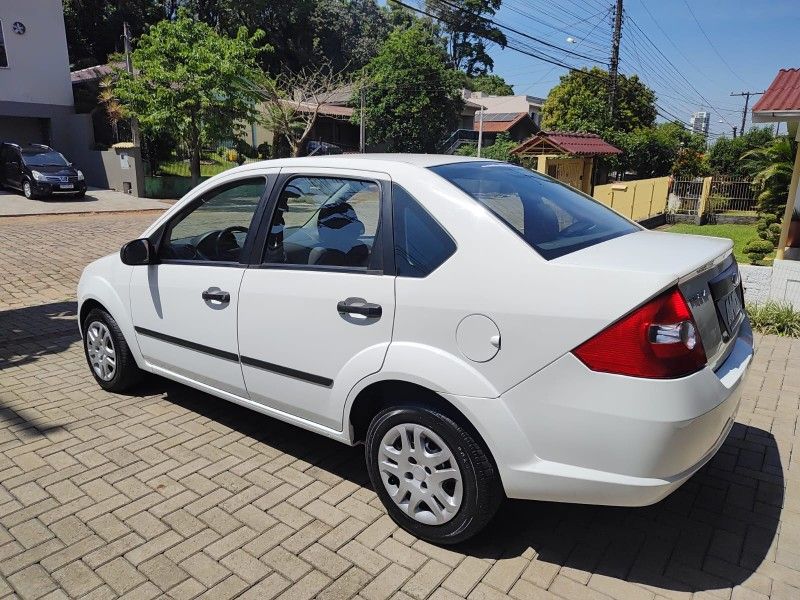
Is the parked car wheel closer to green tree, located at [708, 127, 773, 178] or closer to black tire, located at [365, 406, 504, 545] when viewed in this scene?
black tire, located at [365, 406, 504, 545]

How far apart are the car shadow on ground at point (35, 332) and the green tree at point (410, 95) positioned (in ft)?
86.2

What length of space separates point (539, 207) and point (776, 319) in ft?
15.3

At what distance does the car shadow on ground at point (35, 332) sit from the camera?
213 inches

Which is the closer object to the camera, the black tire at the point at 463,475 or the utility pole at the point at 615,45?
the black tire at the point at 463,475

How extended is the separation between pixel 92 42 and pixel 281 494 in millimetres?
40225

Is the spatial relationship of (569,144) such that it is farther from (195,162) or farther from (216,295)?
(216,295)

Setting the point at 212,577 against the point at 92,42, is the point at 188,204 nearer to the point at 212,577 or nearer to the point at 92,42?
the point at 212,577

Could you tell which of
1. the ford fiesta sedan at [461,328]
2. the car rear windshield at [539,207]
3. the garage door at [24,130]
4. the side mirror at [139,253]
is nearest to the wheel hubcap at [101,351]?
the side mirror at [139,253]

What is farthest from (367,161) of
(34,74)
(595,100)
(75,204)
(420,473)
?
(595,100)

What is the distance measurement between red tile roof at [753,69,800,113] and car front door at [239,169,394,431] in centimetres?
702

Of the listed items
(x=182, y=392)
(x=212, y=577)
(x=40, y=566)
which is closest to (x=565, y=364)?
(x=212, y=577)

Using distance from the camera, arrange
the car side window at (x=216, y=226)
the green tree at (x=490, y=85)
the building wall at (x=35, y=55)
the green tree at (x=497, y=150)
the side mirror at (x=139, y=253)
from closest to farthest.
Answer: the car side window at (x=216, y=226) → the side mirror at (x=139, y=253) → the building wall at (x=35, y=55) → the green tree at (x=497, y=150) → the green tree at (x=490, y=85)

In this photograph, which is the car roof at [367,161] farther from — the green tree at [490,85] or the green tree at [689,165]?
the green tree at [490,85]

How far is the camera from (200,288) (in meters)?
3.49
